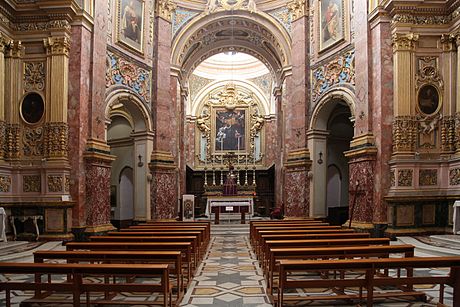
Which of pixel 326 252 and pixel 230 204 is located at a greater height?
pixel 326 252

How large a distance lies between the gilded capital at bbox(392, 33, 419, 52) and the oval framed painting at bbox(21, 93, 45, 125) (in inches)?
385

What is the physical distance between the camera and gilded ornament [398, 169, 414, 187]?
11570 millimetres

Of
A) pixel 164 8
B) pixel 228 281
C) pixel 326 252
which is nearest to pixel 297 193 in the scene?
pixel 164 8

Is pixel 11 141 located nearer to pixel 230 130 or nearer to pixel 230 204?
pixel 230 204

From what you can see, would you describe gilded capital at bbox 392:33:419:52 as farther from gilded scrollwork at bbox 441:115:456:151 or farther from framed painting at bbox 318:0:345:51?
framed painting at bbox 318:0:345:51

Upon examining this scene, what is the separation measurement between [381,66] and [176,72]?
9448 millimetres

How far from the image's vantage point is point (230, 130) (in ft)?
96.7

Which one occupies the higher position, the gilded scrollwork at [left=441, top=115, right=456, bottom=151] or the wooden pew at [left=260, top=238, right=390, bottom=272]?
the gilded scrollwork at [left=441, top=115, right=456, bottom=151]

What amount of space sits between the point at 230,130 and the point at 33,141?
18.4 meters

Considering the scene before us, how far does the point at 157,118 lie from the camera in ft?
55.8

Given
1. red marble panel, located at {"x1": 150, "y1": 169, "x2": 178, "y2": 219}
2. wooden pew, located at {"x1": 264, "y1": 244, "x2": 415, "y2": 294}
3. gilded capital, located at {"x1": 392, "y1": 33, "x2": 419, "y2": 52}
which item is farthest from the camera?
red marble panel, located at {"x1": 150, "y1": 169, "x2": 178, "y2": 219}

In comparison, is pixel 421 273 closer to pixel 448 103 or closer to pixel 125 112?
pixel 448 103

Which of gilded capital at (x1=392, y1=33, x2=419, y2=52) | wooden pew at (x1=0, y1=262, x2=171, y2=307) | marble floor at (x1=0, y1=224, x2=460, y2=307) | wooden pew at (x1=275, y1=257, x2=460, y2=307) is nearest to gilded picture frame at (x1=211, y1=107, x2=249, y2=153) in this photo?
marble floor at (x1=0, y1=224, x2=460, y2=307)

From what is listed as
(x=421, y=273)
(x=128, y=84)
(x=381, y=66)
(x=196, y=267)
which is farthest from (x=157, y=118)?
(x=421, y=273)
